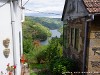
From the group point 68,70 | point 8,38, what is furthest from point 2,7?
point 68,70

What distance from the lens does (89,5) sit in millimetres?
8945

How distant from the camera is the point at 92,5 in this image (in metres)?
8.88

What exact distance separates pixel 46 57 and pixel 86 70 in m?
6.46

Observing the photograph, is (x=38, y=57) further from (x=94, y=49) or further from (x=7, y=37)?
(x=7, y=37)

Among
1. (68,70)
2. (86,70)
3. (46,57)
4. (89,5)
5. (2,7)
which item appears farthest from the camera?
(46,57)

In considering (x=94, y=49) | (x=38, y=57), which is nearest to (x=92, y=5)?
(x=94, y=49)

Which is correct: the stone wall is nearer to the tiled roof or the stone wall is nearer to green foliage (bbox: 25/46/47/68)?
the tiled roof

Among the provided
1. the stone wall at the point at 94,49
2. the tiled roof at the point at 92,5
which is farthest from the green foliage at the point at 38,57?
the tiled roof at the point at 92,5

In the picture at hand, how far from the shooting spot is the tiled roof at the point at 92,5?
337 inches

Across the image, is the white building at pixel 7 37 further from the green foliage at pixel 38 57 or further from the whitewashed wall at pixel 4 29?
the green foliage at pixel 38 57

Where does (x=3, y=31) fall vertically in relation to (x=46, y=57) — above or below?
above

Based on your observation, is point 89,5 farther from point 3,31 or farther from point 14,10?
point 3,31

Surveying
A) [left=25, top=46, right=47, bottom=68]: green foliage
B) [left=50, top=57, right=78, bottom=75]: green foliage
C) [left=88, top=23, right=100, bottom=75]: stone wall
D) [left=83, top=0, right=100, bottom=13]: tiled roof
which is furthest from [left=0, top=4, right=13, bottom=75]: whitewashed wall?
[left=25, top=46, right=47, bottom=68]: green foliage

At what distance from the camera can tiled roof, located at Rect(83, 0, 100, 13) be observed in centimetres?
857
